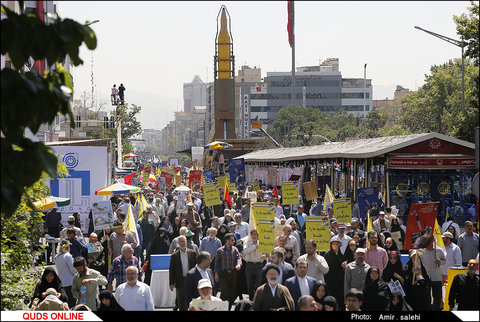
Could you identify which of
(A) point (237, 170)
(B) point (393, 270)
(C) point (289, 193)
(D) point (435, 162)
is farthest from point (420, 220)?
(A) point (237, 170)

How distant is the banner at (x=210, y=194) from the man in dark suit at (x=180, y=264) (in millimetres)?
10468

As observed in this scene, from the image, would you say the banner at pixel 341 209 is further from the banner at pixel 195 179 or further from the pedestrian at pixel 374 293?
the banner at pixel 195 179

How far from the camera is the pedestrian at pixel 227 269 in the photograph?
14055 millimetres

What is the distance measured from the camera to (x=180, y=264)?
1377cm

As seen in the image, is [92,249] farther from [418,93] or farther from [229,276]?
[418,93]

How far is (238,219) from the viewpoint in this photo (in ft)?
58.9

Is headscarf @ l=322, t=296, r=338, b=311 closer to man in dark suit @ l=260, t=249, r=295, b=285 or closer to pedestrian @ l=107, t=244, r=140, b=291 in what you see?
man in dark suit @ l=260, t=249, r=295, b=285

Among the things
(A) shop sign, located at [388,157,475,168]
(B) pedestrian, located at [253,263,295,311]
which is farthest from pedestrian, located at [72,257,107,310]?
(A) shop sign, located at [388,157,475,168]

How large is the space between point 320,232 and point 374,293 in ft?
11.4

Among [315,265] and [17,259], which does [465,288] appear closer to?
[315,265]

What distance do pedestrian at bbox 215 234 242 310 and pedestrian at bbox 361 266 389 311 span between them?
10.4ft

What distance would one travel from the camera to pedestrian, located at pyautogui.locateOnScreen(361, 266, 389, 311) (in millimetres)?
10836

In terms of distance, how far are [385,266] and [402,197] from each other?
12.7 metres

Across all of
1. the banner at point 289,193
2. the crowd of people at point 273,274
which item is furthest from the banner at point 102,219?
the banner at point 289,193
